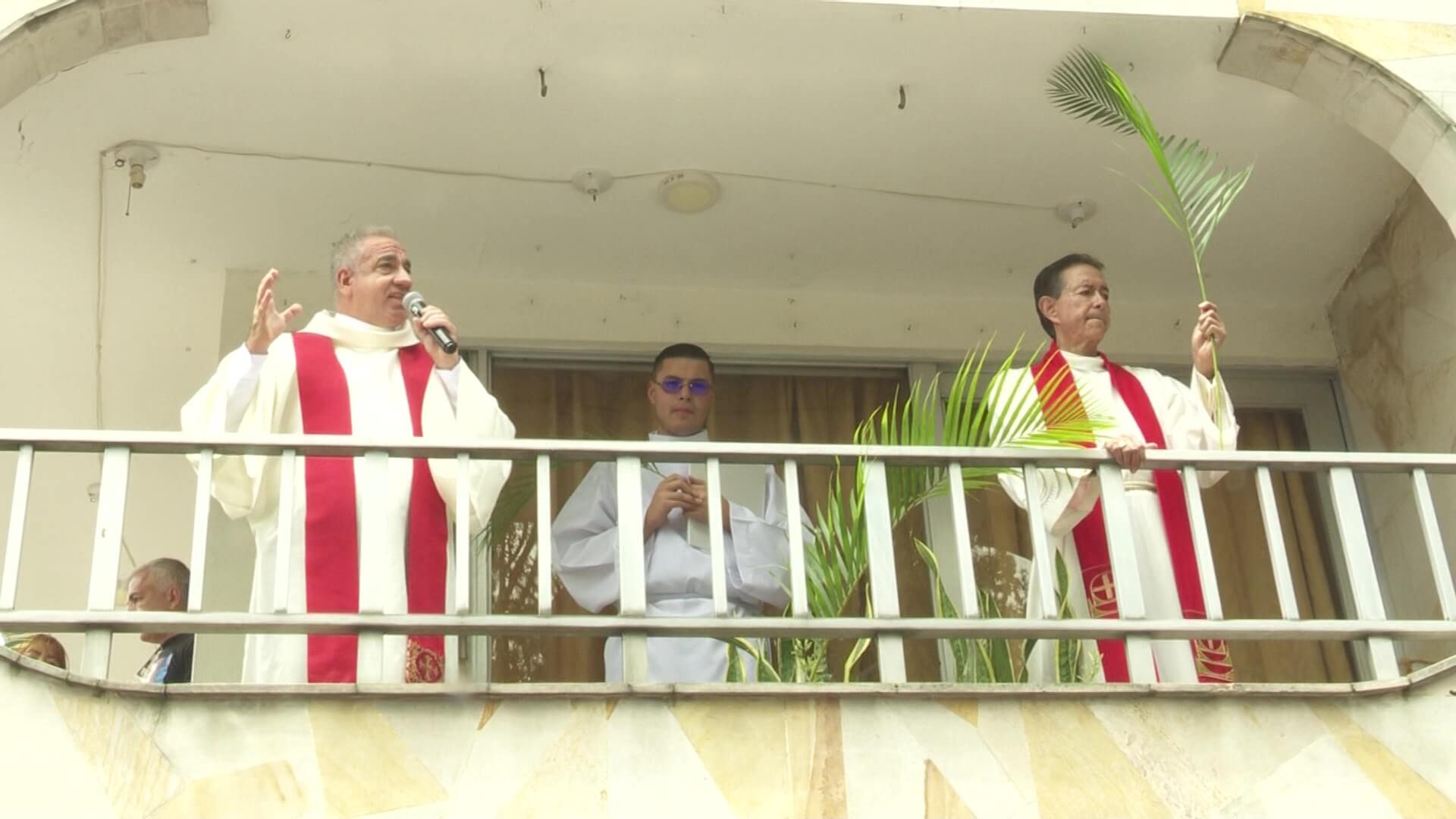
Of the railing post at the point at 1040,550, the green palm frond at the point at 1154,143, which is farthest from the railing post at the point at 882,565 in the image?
the green palm frond at the point at 1154,143

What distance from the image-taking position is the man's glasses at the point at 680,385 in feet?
23.8

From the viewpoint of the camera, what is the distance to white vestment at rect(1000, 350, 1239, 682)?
6.20 metres

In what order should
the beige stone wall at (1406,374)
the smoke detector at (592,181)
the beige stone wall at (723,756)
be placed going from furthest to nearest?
the beige stone wall at (1406,374) < the smoke detector at (592,181) < the beige stone wall at (723,756)

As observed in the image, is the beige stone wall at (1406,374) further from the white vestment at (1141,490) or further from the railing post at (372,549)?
the railing post at (372,549)

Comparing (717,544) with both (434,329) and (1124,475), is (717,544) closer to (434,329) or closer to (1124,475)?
(434,329)

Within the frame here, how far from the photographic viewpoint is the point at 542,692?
532 centimetres

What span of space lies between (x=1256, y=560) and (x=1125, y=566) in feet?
9.62

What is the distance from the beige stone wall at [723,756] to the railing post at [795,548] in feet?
0.85

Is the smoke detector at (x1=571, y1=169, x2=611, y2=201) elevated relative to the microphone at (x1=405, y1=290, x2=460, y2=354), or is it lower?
elevated

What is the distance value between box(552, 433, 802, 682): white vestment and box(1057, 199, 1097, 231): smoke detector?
1.98 meters

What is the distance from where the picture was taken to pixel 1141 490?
6.54 m

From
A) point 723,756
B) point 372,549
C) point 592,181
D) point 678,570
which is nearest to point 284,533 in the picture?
point 372,549

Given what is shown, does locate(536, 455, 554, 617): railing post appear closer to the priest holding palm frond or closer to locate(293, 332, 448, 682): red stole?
locate(293, 332, 448, 682): red stole

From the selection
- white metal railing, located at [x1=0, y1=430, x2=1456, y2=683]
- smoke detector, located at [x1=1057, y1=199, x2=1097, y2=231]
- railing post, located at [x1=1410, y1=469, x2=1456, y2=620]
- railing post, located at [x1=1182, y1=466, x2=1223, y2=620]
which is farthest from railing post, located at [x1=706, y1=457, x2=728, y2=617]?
smoke detector, located at [x1=1057, y1=199, x2=1097, y2=231]
